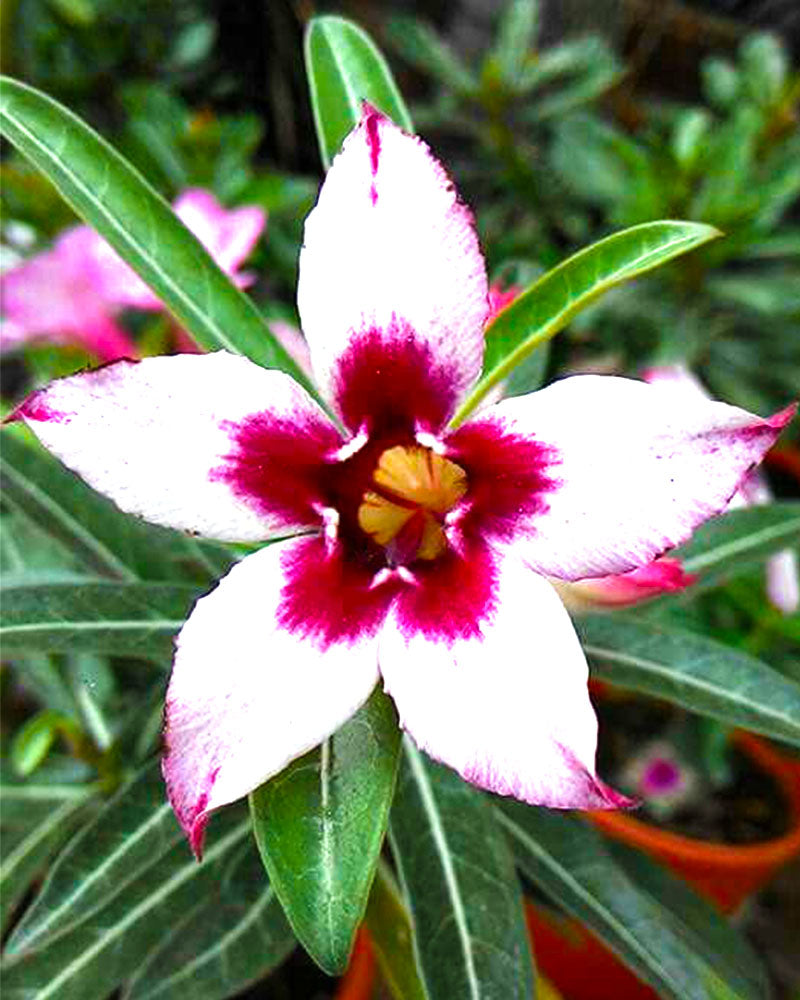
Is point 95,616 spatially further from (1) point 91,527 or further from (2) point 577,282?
(2) point 577,282

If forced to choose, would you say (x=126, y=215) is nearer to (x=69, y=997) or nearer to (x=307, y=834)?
(x=307, y=834)

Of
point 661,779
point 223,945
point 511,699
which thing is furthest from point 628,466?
point 661,779

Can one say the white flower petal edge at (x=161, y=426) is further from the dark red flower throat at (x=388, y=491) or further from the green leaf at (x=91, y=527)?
the green leaf at (x=91, y=527)

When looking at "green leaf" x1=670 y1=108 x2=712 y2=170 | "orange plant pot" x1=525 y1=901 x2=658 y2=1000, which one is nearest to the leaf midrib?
"orange plant pot" x1=525 y1=901 x2=658 y2=1000

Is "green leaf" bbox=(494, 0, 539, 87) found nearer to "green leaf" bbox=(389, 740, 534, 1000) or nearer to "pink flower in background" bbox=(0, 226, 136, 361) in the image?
"pink flower in background" bbox=(0, 226, 136, 361)

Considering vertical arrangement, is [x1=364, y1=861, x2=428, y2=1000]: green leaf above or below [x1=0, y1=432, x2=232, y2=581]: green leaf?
below
